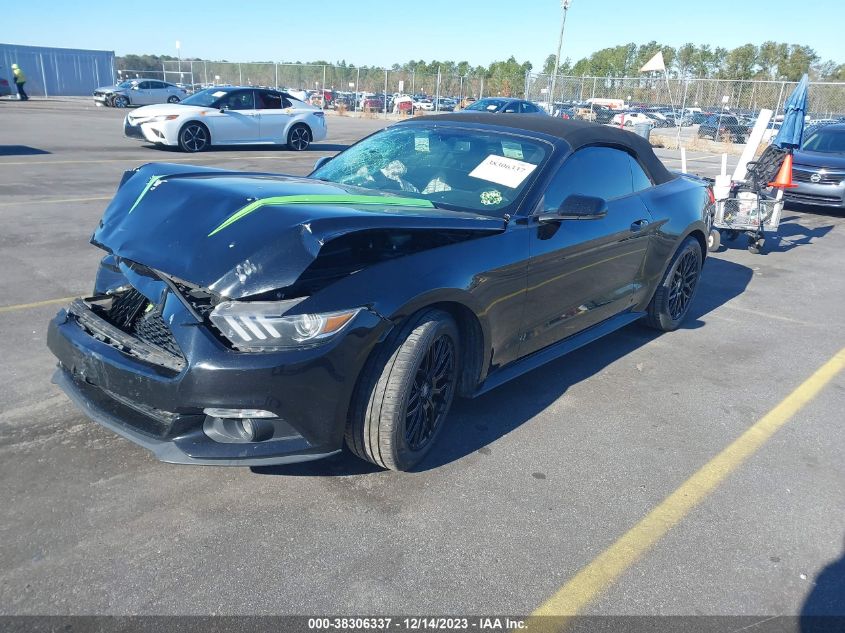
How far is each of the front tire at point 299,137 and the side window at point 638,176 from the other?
13498mm

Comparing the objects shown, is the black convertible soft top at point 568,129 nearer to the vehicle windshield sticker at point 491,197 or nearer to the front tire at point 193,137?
the vehicle windshield sticker at point 491,197

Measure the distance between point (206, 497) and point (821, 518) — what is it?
9.24ft

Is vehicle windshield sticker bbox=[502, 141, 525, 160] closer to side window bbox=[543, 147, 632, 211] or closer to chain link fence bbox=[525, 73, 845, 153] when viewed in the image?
side window bbox=[543, 147, 632, 211]

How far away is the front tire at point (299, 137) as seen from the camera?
56.2ft

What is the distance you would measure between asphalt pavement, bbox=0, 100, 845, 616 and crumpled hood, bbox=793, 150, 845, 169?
29.1 feet

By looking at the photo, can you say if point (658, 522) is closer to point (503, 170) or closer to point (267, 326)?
point (267, 326)

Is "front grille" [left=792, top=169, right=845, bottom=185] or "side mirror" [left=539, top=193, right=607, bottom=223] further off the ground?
"side mirror" [left=539, top=193, right=607, bottom=223]

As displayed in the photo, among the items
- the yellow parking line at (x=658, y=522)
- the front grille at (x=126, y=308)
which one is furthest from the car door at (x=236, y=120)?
the yellow parking line at (x=658, y=522)

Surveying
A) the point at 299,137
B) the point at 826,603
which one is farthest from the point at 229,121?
the point at 826,603

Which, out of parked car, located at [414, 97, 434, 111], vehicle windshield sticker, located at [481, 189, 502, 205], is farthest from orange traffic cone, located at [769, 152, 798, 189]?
parked car, located at [414, 97, 434, 111]

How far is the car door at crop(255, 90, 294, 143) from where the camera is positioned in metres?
16.4

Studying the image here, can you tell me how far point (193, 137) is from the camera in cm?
1525

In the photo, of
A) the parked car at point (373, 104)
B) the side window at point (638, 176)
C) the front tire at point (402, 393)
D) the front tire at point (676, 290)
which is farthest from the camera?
the parked car at point (373, 104)

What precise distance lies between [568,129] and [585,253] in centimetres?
80
